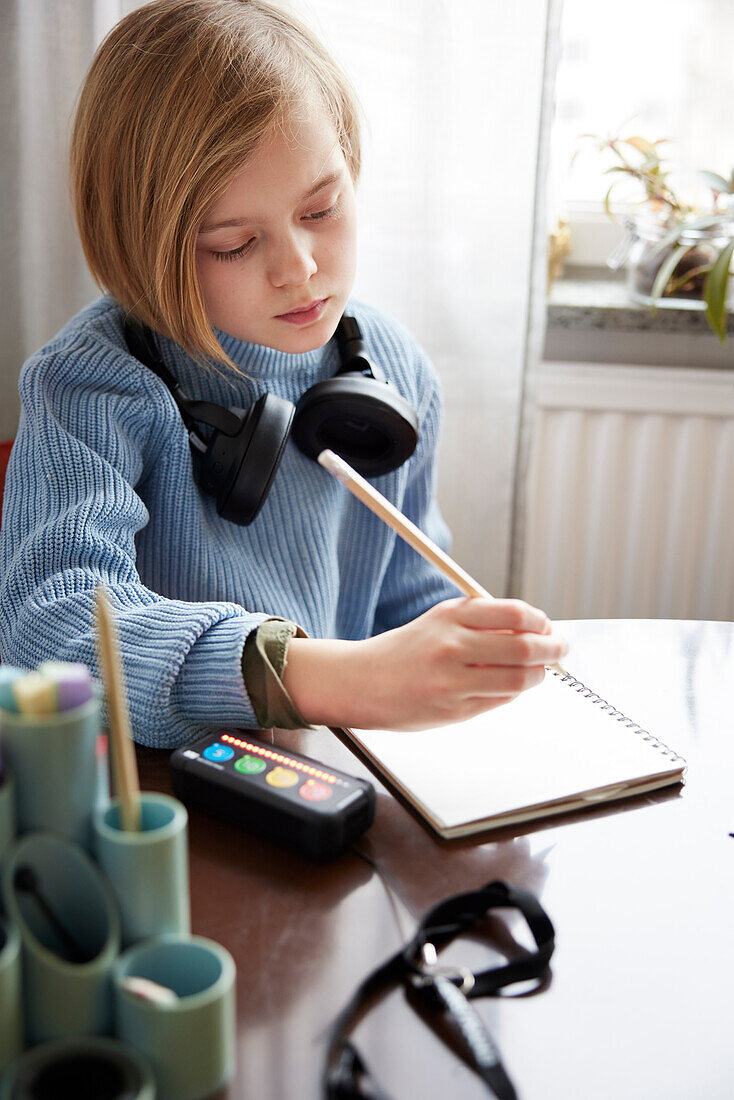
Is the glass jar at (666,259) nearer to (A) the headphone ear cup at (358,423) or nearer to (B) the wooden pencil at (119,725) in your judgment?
(A) the headphone ear cup at (358,423)

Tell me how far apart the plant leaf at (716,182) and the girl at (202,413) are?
84 centimetres

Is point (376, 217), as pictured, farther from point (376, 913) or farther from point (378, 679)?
point (376, 913)

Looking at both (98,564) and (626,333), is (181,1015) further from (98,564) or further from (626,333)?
(626,333)

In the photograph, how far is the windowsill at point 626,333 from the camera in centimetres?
176

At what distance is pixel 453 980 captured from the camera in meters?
0.56

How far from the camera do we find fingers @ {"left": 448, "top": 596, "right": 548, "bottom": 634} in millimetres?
704

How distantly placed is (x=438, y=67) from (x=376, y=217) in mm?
215

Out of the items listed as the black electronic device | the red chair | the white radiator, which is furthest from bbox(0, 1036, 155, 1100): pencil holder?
the white radiator

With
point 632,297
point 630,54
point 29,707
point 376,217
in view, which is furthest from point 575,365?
point 29,707

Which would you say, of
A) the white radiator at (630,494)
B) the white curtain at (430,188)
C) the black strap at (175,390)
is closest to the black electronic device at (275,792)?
the black strap at (175,390)

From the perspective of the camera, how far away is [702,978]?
0.57 metres

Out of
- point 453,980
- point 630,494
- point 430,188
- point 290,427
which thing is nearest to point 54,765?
point 453,980

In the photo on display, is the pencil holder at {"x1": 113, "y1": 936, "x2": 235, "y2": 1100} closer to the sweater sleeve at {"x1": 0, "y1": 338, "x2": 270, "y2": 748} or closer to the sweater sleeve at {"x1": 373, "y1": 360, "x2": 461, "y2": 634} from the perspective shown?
the sweater sleeve at {"x1": 0, "y1": 338, "x2": 270, "y2": 748}

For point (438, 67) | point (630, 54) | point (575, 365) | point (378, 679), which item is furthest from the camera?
point (630, 54)
